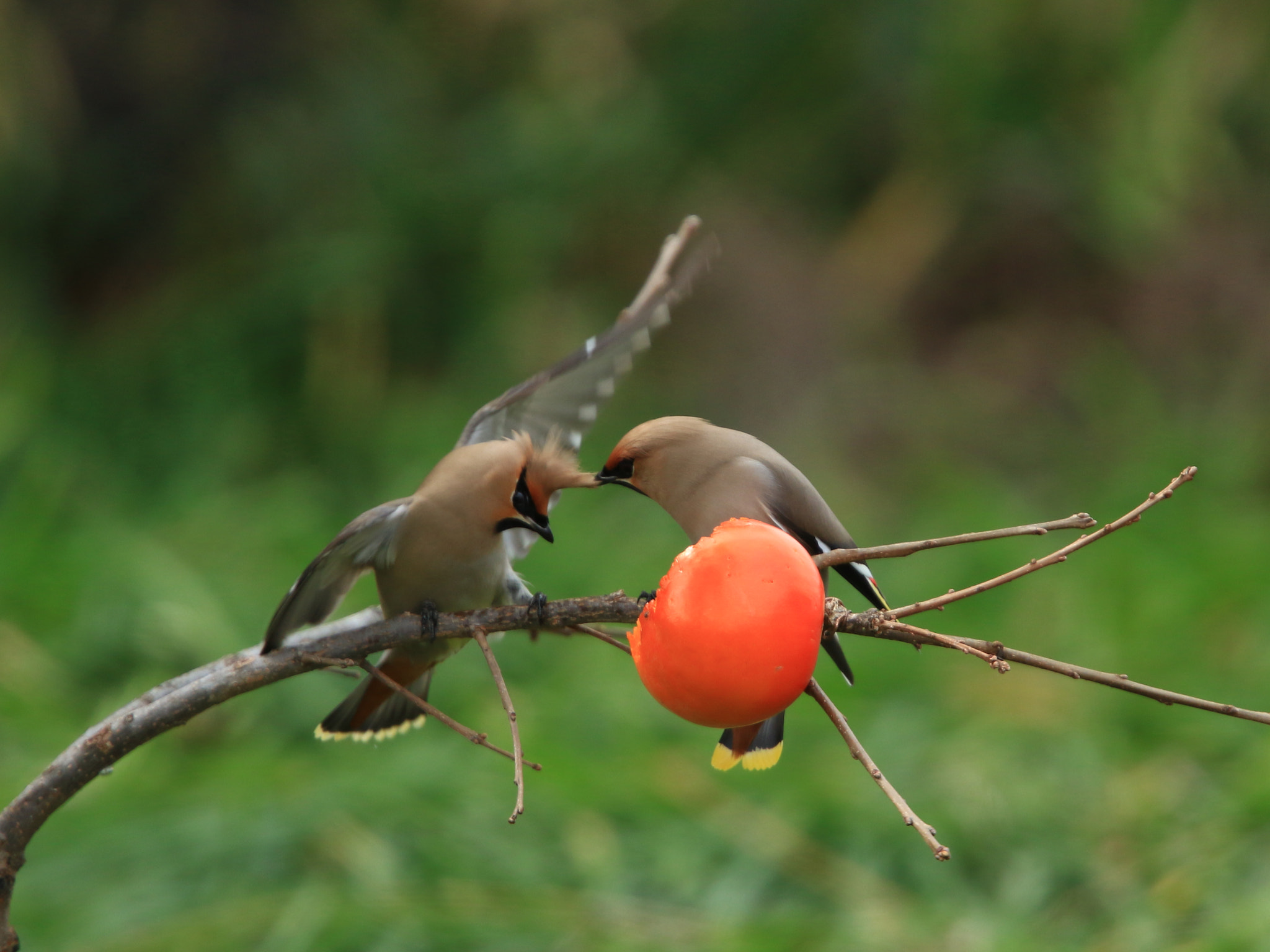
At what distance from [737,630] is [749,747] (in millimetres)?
609

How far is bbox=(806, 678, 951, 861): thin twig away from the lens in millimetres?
1125

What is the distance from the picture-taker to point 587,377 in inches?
80.4

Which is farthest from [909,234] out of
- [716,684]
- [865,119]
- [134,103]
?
[716,684]

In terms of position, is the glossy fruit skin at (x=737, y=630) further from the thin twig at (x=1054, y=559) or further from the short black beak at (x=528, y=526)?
the short black beak at (x=528, y=526)

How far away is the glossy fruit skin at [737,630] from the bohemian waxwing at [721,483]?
28cm

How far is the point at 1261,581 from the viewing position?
5703mm

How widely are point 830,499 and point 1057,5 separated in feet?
9.46

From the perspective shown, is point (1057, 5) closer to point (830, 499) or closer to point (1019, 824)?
point (830, 499)

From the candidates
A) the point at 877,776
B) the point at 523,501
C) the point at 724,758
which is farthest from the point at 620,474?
the point at 877,776

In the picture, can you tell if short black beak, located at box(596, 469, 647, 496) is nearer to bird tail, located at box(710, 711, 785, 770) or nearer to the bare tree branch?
the bare tree branch

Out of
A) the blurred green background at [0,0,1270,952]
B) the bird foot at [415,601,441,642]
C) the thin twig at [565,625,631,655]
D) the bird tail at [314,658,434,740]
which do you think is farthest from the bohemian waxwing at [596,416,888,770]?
the blurred green background at [0,0,1270,952]

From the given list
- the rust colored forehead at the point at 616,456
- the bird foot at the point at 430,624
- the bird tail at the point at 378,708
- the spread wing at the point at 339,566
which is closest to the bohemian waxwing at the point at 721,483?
the rust colored forehead at the point at 616,456

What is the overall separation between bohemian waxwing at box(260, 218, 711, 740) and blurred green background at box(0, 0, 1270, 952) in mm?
2070

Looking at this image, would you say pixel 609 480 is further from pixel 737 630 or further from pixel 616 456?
pixel 737 630
